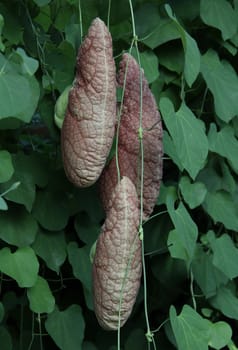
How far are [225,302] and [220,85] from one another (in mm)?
470

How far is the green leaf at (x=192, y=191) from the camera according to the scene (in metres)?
1.33

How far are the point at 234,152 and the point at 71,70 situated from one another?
0.39 m

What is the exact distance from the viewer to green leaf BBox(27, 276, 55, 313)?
1243 mm

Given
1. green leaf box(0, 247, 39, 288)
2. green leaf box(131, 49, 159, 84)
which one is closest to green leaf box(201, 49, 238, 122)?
green leaf box(131, 49, 159, 84)

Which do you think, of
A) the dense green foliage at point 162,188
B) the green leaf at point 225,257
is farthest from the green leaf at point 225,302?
the green leaf at point 225,257

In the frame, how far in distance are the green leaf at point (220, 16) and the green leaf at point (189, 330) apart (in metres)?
0.55

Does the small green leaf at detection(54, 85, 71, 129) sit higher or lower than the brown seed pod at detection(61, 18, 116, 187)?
lower

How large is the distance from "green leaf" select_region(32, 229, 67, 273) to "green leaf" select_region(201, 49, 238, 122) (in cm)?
40

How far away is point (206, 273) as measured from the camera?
56.1 inches

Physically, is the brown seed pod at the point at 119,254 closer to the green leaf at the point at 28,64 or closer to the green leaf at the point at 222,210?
the green leaf at the point at 28,64

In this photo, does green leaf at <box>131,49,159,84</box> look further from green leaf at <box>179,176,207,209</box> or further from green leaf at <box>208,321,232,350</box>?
green leaf at <box>208,321,232,350</box>

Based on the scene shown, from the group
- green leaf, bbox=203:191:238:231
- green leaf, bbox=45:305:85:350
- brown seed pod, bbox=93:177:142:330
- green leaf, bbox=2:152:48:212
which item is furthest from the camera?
green leaf, bbox=203:191:238:231

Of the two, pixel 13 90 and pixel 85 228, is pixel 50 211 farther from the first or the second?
pixel 13 90

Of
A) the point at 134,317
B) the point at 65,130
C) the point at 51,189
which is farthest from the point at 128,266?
the point at 134,317
